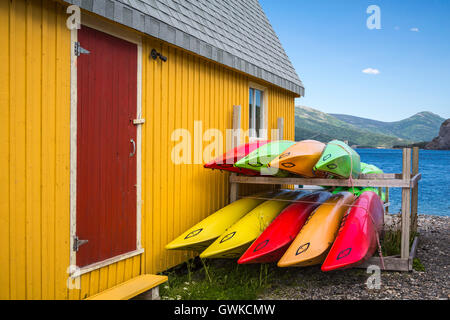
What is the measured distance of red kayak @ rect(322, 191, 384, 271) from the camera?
3982 millimetres

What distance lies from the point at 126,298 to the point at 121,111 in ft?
6.40

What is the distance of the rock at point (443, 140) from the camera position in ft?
299

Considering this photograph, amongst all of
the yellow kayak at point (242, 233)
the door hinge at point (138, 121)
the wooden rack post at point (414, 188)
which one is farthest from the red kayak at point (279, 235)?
the wooden rack post at point (414, 188)

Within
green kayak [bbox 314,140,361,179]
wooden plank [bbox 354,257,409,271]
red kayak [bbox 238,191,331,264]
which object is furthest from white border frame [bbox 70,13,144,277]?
wooden plank [bbox 354,257,409,271]

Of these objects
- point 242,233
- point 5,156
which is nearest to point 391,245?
point 242,233

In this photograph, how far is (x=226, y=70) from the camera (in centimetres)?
621

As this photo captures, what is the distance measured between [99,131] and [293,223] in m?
2.66

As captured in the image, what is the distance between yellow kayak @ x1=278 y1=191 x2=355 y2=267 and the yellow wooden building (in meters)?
1.66

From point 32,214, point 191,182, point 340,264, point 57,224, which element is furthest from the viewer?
point 191,182

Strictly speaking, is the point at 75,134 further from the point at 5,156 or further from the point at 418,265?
the point at 418,265

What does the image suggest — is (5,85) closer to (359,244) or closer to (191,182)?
(191,182)

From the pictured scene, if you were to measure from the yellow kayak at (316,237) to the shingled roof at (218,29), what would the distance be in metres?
2.71

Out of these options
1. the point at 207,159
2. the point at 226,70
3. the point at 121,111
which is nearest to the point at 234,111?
the point at 226,70

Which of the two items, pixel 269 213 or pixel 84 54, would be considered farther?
pixel 269 213
